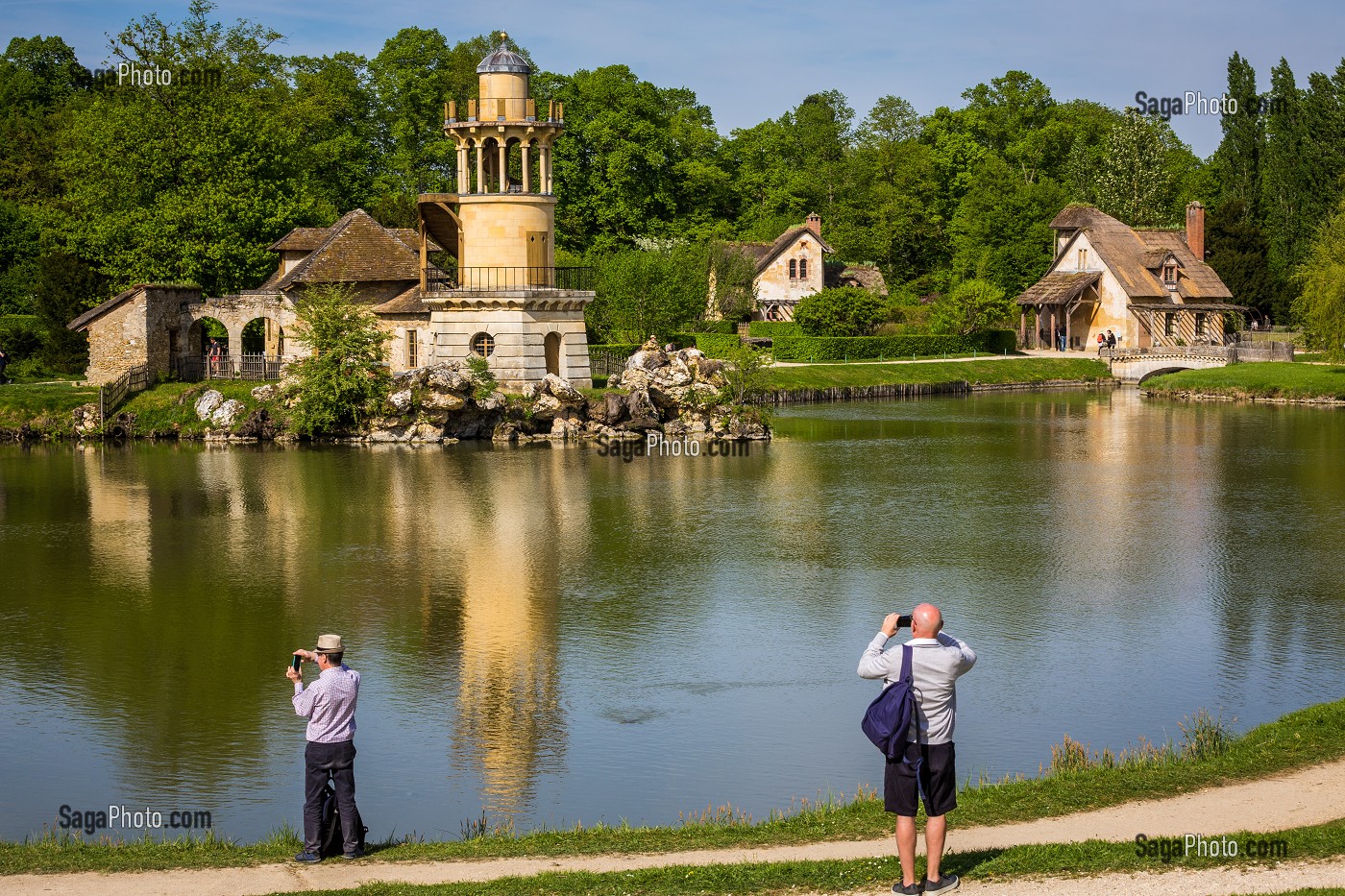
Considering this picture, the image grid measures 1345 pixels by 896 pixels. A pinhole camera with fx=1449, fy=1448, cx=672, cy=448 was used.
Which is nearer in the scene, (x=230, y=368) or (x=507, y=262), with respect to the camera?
(x=507, y=262)

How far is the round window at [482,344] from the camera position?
54031 millimetres

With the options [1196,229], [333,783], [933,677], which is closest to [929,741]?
[933,677]

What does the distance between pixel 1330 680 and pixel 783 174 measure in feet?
302

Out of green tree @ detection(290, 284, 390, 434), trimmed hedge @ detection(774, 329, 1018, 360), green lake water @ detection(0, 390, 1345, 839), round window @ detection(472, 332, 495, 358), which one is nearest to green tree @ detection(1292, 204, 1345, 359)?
trimmed hedge @ detection(774, 329, 1018, 360)

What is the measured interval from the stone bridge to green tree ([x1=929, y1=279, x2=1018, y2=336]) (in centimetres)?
695

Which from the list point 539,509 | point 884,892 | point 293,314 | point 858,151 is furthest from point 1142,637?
point 858,151

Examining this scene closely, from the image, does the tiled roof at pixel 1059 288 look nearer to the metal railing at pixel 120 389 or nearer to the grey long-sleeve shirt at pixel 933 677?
the metal railing at pixel 120 389

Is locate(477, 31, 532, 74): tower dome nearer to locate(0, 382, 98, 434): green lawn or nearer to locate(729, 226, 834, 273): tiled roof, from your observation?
locate(0, 382, 98, 434): green lawn

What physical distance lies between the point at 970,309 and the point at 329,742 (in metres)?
74.8

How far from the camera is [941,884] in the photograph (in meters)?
11.8

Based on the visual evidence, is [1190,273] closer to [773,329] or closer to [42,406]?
[773,329]

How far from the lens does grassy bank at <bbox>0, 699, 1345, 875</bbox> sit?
13.4 m

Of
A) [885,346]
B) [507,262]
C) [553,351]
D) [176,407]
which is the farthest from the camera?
[885,346]

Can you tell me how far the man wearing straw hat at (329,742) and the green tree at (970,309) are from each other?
73569 millimetres
